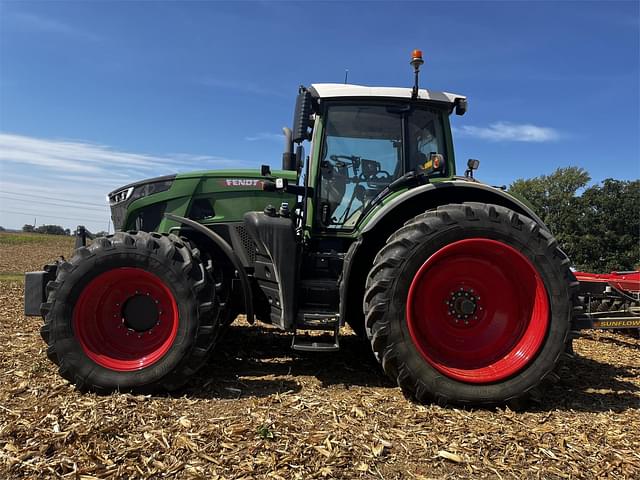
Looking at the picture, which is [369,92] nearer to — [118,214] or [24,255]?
[118,214]

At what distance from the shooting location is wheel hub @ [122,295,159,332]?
3443mm

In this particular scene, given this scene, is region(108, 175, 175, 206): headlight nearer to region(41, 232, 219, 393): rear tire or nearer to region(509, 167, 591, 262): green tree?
region(41, 232, 219, 393): rear tire

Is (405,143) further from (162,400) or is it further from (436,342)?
(162,400)

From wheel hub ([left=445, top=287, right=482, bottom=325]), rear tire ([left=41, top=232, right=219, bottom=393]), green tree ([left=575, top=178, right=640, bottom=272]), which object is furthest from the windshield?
green tree ([left=575, top=178, right=640, bottom=272])

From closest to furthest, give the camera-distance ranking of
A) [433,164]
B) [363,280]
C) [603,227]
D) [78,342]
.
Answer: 1. [78,342]
2. [433,164]
3. [363,280]
4. [603,227]

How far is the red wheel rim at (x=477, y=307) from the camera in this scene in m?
3.30

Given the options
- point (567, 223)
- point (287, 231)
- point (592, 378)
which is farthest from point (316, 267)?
point (567, 223)

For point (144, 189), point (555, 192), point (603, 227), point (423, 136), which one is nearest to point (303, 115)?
point (423, 136)

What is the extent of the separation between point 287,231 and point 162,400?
5.15ft

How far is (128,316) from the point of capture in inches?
135

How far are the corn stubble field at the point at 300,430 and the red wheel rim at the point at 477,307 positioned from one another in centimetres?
41

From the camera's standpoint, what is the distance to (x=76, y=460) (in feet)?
7.76

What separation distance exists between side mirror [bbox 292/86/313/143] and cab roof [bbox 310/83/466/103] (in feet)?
0.45

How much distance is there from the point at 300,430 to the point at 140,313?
1.59m
